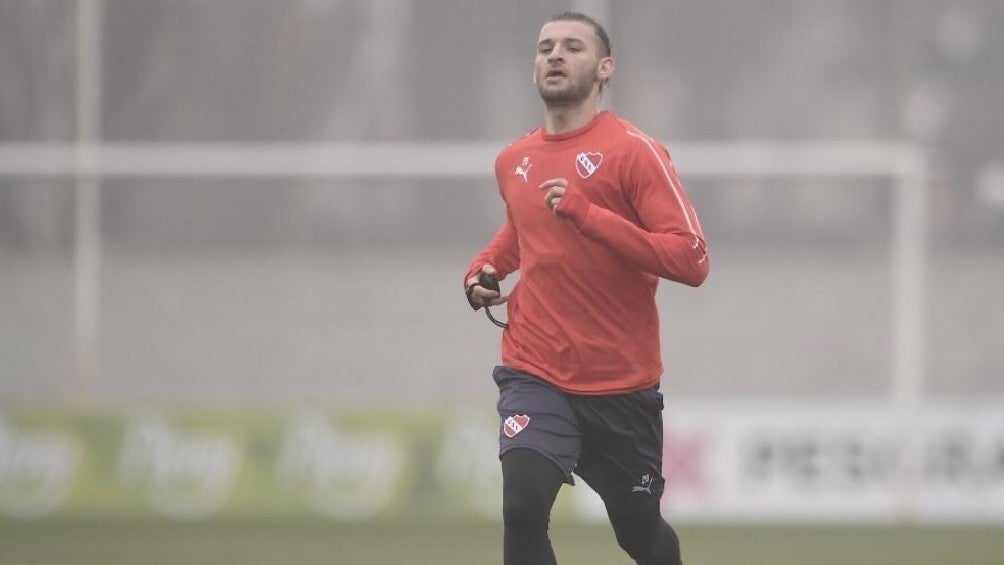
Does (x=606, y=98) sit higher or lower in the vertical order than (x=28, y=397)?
higher

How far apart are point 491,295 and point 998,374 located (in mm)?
7998

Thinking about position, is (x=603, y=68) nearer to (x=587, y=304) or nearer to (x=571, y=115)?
(x=571, y=115)

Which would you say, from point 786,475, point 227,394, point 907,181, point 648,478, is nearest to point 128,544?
point 227,394

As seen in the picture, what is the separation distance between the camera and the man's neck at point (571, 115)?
5.83 m

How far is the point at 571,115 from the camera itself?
5.84 meters

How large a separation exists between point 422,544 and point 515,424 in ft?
15.4

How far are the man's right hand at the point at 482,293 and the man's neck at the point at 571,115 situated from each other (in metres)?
0.52

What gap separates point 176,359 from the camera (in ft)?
42.5

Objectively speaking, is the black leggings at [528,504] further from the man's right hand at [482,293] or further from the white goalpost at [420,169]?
the white goalpost at [420,169]

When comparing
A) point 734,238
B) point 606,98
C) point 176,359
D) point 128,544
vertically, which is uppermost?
point 606,98

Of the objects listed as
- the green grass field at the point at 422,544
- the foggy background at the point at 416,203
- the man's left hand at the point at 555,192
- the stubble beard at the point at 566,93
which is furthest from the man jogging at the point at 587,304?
the foggy background at the point at 416,203

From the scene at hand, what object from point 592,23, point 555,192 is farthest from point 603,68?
point 555,192

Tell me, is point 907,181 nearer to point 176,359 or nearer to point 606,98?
point 606,98

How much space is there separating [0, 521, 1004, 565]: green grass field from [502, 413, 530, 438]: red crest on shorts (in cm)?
362
